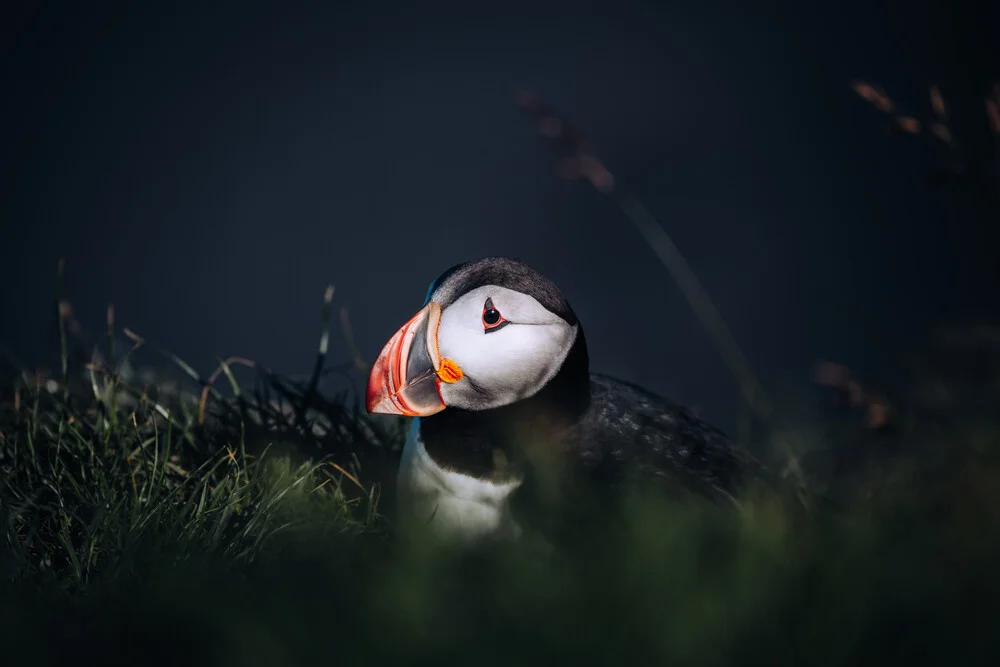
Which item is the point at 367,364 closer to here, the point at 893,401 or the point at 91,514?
the point at 91,514

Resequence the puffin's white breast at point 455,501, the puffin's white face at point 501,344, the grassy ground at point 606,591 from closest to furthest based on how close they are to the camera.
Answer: the grassy ground at point 606,591 < the puffin's white breast at point 455,501 < the puffin's white face at point 501,344

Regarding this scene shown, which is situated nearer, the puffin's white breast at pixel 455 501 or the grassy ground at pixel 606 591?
the grassy ground at pixel 606 591

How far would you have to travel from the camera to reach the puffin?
2.15m

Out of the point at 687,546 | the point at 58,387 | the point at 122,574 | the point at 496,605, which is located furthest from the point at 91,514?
the point at 687,546

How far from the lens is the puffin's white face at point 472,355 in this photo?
2203 mm

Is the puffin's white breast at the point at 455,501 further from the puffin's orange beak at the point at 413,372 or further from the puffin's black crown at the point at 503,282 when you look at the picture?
the puffin's black crown at the point at 503,282

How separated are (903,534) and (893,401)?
68 centimetres

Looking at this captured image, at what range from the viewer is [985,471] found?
64.5 inches

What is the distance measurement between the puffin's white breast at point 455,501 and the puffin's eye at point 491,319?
369 mm

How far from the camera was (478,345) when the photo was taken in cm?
221

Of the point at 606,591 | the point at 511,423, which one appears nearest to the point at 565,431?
the point at 511,423

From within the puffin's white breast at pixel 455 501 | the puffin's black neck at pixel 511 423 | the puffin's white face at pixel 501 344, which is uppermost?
the puffin's white face at pixel 501 344

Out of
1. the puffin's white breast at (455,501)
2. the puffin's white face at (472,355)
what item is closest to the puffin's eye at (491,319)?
the puffin's white face at (472,355)

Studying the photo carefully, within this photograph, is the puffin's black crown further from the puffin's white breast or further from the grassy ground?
the grassy ground
